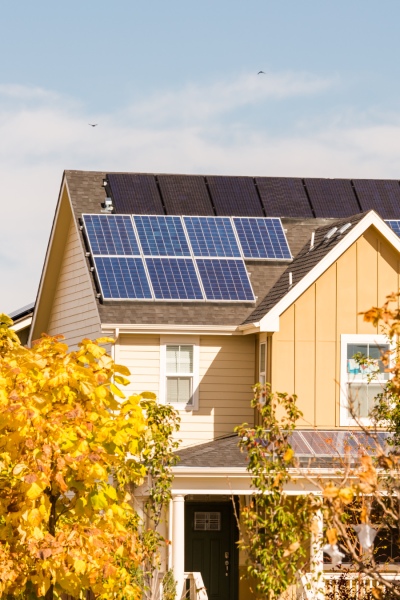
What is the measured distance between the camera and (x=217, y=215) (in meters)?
22.0

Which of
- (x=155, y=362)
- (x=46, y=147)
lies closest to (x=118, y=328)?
(x=155, y=362)

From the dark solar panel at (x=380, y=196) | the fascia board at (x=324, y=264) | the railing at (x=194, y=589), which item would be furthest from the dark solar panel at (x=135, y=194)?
the railing at (x=194, y=589)

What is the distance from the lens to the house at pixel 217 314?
17141 mm

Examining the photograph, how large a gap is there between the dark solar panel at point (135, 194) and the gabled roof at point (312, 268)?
14.9 feet

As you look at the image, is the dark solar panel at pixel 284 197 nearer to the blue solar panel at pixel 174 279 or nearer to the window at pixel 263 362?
the blue solar panel at pixel 174 279

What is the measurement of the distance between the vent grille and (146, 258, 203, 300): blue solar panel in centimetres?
466

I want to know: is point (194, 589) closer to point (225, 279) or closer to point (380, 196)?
point (225, 279)

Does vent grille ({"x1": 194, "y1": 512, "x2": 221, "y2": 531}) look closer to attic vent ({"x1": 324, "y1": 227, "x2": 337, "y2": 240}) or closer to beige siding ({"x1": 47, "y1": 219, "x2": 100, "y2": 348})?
beige siding ({"x1": 47, "y1": 219, "x2": 100, "y2": 348})

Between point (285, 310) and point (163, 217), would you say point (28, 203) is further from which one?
point (285, 310)

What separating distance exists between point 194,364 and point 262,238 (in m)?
4.05

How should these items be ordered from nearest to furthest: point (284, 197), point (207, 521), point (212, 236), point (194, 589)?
point (194, 589)
point (207, 521)
point (212, 236)
point (284, 197)

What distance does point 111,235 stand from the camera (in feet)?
64.5

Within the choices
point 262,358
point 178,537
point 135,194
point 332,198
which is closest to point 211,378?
point 262,358

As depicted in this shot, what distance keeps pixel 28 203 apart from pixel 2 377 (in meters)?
32.5
